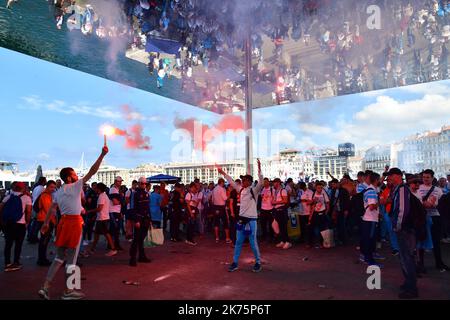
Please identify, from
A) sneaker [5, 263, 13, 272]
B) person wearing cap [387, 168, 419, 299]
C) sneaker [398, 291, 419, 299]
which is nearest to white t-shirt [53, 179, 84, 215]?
sneaker [5, 263, 13, 272]

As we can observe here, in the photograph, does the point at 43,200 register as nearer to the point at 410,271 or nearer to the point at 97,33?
the point at 97,33

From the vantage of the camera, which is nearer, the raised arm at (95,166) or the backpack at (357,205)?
the raised arm at (95,166)

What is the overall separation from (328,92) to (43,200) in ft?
35.1

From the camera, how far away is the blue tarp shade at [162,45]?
30.8ft

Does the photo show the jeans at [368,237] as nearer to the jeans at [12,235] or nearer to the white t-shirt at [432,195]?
the white t-shirt at [432,195]

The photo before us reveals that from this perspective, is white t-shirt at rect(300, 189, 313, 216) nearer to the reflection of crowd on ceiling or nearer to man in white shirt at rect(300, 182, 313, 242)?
man in white shirt at rect(300, 182, 313, 242)

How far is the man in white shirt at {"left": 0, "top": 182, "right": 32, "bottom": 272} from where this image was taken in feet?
18.5

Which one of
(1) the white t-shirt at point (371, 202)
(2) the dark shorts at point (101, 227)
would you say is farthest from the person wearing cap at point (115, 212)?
(1) the white t-shirt at point (371, 202)

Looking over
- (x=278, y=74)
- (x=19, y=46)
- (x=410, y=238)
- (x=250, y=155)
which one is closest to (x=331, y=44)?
(x=278, y=74)

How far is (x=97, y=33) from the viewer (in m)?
8.34

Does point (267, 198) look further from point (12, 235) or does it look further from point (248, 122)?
point (12, 235)

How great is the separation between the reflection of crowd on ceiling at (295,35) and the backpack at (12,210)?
451cm

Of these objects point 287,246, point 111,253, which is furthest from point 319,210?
point 111,253

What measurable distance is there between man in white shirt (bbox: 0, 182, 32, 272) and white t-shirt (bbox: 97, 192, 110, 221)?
137cm
